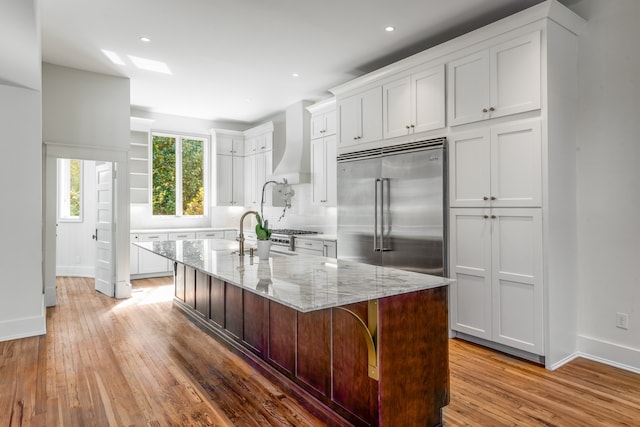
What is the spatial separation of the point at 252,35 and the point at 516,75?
2.48 m

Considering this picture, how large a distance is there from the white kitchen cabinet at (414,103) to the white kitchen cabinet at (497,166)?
35 centimetres

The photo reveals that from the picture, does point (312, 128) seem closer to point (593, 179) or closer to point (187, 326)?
point (187, 326)

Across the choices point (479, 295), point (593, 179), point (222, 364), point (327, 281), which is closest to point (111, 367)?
point (222, 364)

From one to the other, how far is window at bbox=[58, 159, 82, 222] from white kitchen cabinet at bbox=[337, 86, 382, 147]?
5.31 metres

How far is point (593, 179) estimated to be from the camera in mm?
3178

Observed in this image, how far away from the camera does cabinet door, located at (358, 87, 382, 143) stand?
14.0 feet

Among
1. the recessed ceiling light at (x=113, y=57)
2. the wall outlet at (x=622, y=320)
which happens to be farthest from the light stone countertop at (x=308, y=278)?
the recessed ceiling light at (x=113, y=57)

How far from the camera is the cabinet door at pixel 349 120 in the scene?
180 inches

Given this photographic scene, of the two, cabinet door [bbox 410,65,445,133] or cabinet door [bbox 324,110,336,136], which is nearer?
cabinet door [bbox 410,65,445,133]

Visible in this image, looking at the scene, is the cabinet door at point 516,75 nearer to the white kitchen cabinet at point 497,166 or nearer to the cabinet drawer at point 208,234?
the white kitchen cabinet at point 497,166

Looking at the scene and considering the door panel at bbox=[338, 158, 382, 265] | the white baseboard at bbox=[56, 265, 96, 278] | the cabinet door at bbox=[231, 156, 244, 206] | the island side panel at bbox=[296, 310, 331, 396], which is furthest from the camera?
the cabinet door at bbox=[231, 156, 244, 206]

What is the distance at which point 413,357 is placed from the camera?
2.06 m

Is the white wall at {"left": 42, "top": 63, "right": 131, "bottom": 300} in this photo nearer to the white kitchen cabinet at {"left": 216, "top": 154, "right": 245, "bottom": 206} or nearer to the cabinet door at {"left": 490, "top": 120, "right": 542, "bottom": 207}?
the white kitchen cabinet at {"left": 216, "top": 154, "right": 245, "bottom": 206}

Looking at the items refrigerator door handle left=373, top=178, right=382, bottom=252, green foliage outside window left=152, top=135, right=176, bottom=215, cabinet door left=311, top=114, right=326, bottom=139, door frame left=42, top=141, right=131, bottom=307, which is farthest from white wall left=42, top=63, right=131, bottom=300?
refrigerator door handle left=373, top=178, right=382, bottom=252
